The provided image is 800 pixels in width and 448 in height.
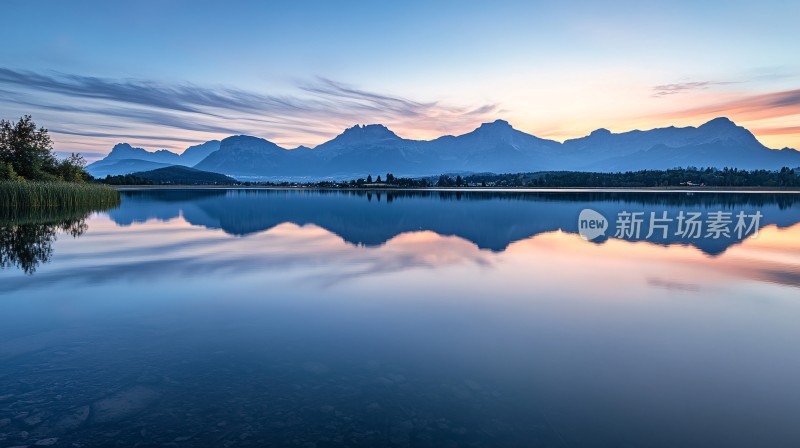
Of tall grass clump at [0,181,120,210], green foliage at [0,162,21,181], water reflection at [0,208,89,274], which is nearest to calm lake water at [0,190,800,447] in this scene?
water reflection at [0,208,89,274]

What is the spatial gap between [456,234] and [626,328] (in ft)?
89.3

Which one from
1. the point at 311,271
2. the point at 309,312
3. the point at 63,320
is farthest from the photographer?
the point at 311,271

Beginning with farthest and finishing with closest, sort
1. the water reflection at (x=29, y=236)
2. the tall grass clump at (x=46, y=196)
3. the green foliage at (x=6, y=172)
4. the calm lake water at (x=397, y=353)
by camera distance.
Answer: the green foliage at (x=6, y=172) → the tall grass clump at (x=46, y=196) → the water reflection at (x=29, y=236) → the calm lake water at (x=397, y=353)

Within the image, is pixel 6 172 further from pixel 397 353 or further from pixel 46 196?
pixel 397 353

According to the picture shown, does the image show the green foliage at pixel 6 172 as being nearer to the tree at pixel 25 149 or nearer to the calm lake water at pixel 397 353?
the tree at pixel 25 149

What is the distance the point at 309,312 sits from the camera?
15.0 metres

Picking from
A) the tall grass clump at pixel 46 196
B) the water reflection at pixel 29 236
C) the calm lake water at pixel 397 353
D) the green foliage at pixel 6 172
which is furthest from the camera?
the green foliage at pixel 6 172

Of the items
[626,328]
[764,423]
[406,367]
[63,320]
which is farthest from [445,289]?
[63,320]

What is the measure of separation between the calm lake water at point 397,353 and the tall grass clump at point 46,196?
40299mm

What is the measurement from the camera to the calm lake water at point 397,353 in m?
7.70

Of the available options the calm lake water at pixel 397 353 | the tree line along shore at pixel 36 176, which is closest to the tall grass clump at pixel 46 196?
the tree line along shore at pixel 36 176

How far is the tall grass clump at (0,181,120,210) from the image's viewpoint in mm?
54750

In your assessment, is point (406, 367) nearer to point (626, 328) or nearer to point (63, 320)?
point (626, 328)

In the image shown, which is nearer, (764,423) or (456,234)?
(764,423)
